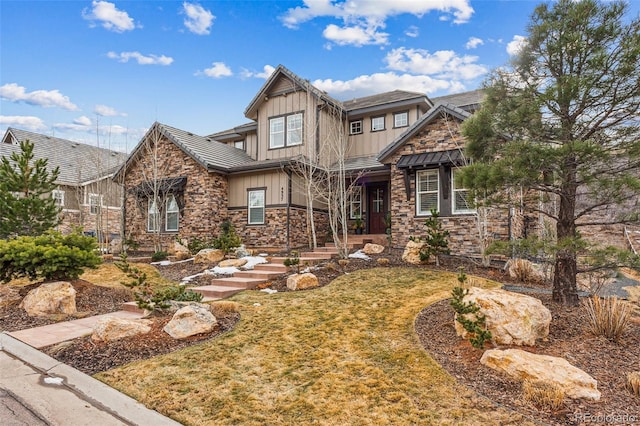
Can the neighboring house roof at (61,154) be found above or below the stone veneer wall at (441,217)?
above

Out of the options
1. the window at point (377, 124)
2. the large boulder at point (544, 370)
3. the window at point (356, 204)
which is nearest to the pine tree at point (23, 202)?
the window at point (356, 204)

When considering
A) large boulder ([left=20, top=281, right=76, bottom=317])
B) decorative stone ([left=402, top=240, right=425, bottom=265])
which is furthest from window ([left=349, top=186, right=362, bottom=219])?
large boulder ([left=20, top=281, right=76, bottom=317])

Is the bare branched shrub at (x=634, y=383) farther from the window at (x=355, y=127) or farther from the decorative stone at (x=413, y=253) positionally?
the window at (x=355, y=127)

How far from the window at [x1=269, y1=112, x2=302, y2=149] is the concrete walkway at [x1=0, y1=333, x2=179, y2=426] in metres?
12.6

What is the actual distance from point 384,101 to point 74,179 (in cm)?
2065

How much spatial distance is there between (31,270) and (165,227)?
9404 mm

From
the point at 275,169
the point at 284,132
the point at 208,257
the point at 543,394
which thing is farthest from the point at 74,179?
the point at 543,394

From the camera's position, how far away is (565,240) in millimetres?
5418

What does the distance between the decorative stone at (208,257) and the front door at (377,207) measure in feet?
22.4

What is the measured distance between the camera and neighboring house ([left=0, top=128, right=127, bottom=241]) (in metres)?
22.1

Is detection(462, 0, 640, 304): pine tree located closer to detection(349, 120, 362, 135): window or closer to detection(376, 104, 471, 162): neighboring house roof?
detection(376, 104, 471, 162): neighboring house roof

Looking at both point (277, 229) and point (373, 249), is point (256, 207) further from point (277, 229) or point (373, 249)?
point (373, 249)

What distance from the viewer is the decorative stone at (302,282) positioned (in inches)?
338

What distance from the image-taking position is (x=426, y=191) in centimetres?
1236
